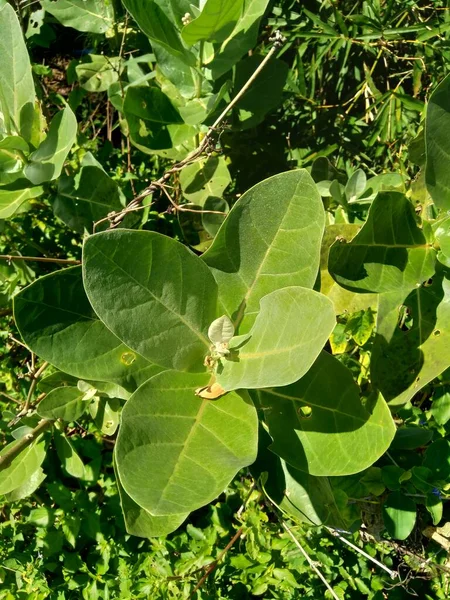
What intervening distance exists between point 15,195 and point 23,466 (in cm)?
69

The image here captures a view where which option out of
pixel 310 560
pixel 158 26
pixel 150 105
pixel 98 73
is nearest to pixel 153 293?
pixel 158 26

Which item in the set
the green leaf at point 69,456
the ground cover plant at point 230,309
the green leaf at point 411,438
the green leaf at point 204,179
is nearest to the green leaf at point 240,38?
the ground cover plant at point 230,309

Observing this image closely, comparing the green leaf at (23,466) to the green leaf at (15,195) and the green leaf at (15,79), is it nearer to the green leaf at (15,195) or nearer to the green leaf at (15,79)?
the green leaf at (15,195)

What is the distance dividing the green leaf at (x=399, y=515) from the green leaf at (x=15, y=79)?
1232 mm

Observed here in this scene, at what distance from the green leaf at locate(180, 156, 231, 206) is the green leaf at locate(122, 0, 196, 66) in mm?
381

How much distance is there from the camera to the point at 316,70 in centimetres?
206

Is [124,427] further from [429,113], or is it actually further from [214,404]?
[429,113]

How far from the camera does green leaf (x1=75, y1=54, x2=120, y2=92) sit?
6.62ft

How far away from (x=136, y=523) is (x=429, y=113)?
0.85 m

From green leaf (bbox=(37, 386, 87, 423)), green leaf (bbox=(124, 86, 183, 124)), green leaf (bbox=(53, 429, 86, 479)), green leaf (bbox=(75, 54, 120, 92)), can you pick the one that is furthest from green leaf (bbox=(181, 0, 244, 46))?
green leaf (bbox=(53, 429, 86, 479))

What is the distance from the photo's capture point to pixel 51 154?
4.74ft

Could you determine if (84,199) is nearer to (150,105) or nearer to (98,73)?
(150,105)

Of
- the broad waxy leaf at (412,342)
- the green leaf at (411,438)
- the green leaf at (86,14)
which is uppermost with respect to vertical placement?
the green leaf at (86,14)

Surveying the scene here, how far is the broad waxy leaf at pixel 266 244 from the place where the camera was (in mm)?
1031
